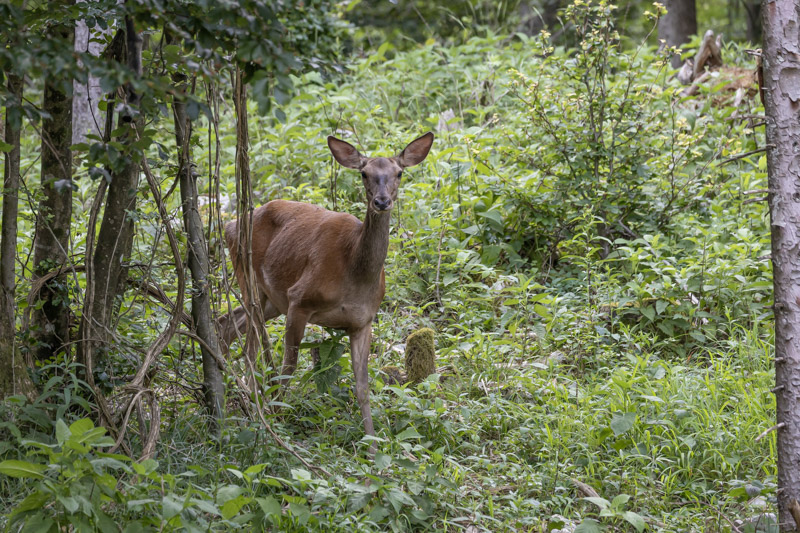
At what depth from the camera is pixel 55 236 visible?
15.4ft

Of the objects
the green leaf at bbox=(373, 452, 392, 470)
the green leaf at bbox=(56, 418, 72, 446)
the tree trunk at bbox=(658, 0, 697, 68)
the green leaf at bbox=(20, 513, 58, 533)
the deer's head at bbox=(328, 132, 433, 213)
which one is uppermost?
the tree trunk at bbox=(658, 0, 697, 68)

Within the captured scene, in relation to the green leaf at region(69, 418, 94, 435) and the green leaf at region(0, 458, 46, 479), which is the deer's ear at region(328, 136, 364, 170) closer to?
the green leaf at region(69, 418, 94, 435)

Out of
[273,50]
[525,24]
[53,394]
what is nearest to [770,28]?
[273,50]

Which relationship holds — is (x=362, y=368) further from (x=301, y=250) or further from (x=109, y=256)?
(x=109, y=256)

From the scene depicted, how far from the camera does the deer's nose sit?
5.32 meters

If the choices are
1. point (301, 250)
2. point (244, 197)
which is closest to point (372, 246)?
point (301, 250)

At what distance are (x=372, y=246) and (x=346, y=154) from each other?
0.75 meters

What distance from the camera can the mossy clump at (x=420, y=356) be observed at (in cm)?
597

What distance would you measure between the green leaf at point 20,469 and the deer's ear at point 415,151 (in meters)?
3.25

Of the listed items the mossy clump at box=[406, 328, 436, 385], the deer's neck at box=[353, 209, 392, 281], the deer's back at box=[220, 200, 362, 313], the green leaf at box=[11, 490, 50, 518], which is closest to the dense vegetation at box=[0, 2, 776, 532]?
the green leaf at box=[11, 490, 50, 518]

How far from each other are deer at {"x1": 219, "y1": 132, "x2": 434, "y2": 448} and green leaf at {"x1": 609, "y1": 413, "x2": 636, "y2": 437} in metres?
1.43

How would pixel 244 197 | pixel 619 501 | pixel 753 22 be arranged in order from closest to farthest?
pixel 619 501, pixel 244 197, pixel 753 22

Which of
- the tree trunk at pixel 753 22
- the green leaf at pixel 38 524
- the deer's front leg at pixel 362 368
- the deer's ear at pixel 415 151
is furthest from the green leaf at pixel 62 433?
the tree trunk at pixel 753 22

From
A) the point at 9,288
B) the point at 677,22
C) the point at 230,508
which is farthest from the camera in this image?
the point at 677,22
